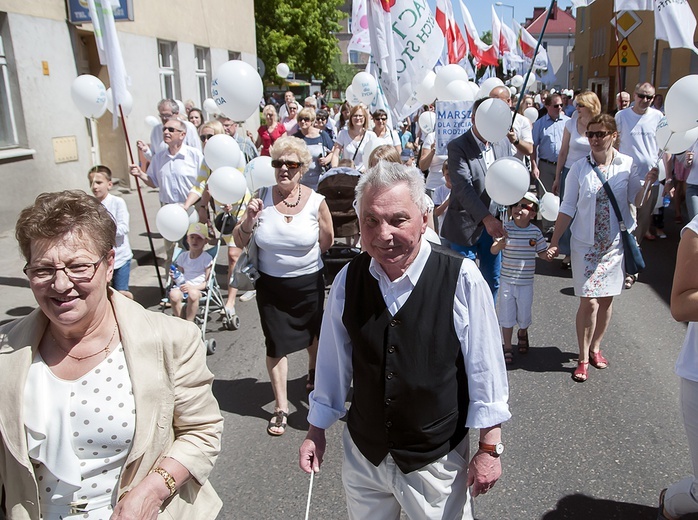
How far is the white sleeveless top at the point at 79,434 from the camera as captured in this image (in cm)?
201

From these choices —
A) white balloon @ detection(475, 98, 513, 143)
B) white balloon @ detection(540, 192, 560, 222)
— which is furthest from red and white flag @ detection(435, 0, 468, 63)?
white balloon @ detection(475, 98, 513, 143)

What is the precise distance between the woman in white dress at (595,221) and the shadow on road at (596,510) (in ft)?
5.29

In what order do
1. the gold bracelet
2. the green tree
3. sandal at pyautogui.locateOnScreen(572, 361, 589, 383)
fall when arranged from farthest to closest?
1. the green tree
2. sandal at pyautogui.locateOnScreen(572, 361, 589, 383)
3. the gold bracelet

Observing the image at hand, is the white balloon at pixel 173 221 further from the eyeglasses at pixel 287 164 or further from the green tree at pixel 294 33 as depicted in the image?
the green tree at pixel 294 33

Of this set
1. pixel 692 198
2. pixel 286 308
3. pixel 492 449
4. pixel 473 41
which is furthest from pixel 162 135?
pixel 473 41

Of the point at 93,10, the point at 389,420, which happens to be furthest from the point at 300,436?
the point at 93,10

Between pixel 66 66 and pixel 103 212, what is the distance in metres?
11.2

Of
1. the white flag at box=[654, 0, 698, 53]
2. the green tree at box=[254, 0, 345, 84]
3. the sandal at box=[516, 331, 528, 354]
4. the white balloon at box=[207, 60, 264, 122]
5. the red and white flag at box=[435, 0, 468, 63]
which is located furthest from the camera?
the green tree at box=[254, 0, 345, 84]

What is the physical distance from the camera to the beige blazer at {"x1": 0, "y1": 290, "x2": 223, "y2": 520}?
6.50 ft

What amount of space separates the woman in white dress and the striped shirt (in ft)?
1.02

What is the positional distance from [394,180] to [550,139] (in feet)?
30.4

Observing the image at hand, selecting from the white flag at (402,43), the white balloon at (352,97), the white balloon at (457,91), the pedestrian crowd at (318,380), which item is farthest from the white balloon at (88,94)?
the pedestrian crowd at (318,380)

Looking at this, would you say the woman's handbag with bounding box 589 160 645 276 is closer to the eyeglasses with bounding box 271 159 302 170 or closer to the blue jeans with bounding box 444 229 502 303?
the blue jeans with bounding box 444 229 502 303

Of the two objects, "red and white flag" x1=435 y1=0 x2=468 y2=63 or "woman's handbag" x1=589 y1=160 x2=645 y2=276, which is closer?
"woman's handbag" x1=589 y1=160 x2=645 y2=276
